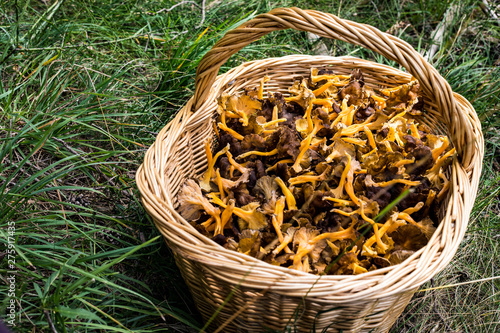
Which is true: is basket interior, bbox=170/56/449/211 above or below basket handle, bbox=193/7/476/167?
below

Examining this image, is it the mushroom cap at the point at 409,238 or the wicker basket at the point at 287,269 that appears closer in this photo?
the wicker basket at the point at 287,269

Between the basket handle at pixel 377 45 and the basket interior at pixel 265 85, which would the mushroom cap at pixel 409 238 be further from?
the basket interior at pixel 265 85

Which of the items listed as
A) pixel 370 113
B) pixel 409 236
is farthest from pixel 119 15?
pixel 409 236

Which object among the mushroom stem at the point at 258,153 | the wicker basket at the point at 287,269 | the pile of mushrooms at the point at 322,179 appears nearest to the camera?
the wicker basket at the point at 287,269

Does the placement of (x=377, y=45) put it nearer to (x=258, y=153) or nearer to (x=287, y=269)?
(x=258, y=153)

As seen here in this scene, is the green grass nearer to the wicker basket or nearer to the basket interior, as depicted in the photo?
the wicker basket

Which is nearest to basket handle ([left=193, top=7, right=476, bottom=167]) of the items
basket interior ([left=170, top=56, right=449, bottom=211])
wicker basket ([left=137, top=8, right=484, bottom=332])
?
wicker basket ([left=137, top=8, right=484, bottom=332])

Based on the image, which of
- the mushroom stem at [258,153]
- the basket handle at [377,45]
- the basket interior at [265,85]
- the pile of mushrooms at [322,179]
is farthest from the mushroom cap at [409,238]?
the basket interior at [265,85]
